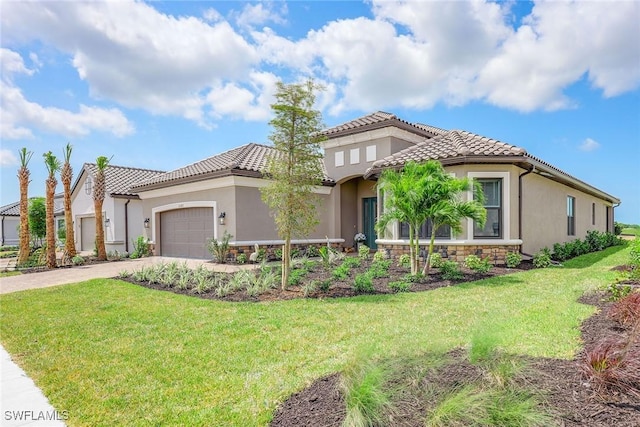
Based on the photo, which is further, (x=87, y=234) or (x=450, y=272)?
(x=87, y=234)

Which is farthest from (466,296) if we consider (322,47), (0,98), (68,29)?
(0,98)

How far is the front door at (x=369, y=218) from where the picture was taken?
18172 millimetres

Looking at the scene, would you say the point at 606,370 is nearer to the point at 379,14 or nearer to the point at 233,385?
the point at 233,385

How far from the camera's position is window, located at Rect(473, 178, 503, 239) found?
39.5 ft

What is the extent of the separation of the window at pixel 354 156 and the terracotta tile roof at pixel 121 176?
40.0 feet

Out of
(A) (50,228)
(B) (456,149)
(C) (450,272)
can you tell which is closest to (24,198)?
(A) (50,228)

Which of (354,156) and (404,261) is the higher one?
(354,156)

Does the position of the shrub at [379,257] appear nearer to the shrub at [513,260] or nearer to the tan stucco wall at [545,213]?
the shrub at [513,260]

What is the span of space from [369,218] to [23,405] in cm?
1587

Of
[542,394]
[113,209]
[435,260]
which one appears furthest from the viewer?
[113,209]

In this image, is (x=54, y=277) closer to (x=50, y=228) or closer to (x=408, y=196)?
(x=50, y=228)

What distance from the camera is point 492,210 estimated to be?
12.2m

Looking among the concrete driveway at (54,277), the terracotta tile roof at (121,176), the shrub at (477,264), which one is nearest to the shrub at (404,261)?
the shrub at (477,264)

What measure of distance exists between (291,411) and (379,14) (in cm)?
1110
